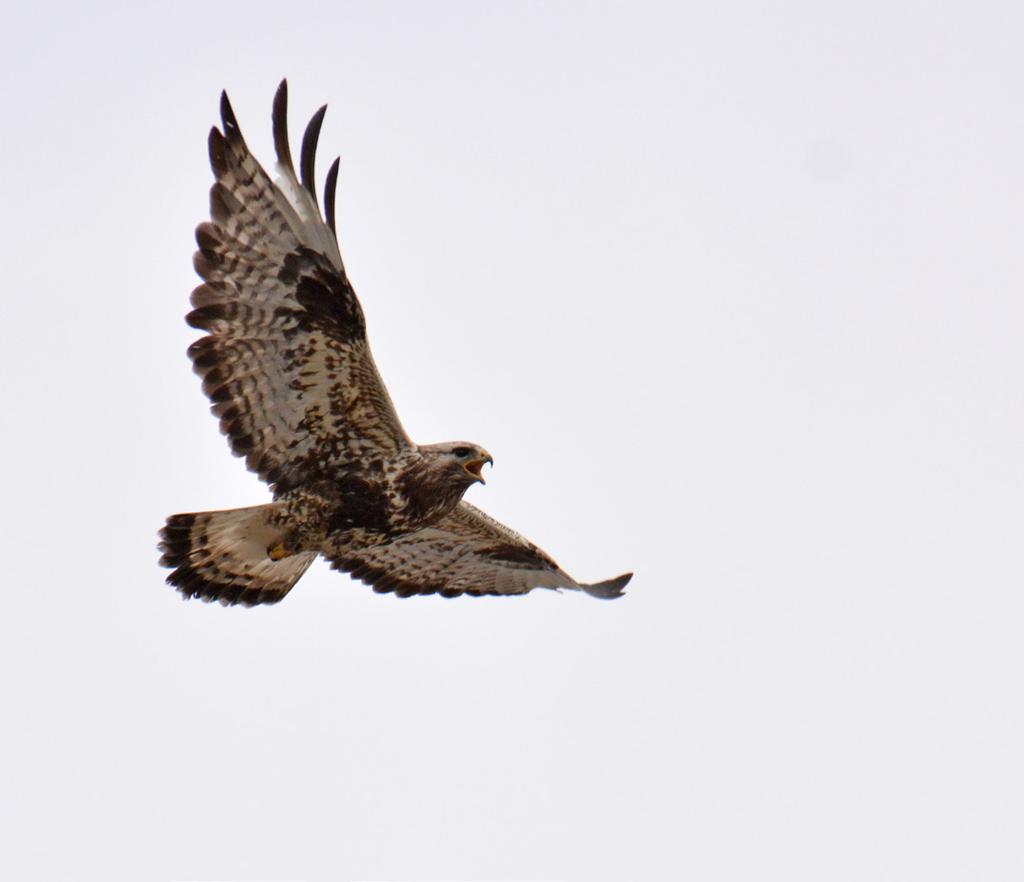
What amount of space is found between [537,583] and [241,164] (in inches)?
169

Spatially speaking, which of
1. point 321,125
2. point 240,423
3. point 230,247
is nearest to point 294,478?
point 240,423

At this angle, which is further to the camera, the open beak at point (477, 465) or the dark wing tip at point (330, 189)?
the open beak at point (477, 465)

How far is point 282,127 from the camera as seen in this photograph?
435 inches

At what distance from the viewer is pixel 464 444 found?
12.2 metres

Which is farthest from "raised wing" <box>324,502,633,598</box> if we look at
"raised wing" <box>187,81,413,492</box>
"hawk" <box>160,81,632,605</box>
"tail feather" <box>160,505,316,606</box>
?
"raised wing" <box>187,81,413,492</box>

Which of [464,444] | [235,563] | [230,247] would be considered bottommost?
[235,563]

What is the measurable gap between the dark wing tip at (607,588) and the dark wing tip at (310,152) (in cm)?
404

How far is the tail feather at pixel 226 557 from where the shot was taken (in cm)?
1218

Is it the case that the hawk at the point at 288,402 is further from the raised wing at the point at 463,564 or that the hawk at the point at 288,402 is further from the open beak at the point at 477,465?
the raised wing at the point at 463,564

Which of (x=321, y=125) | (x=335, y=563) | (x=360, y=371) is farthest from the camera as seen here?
(x=335, y=563)

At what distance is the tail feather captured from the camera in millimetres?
12180

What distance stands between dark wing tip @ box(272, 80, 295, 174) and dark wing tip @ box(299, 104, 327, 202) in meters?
0.09

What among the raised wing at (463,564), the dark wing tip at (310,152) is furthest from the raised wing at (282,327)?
the raised wing at (463,564)

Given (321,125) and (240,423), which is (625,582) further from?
(321,125)
